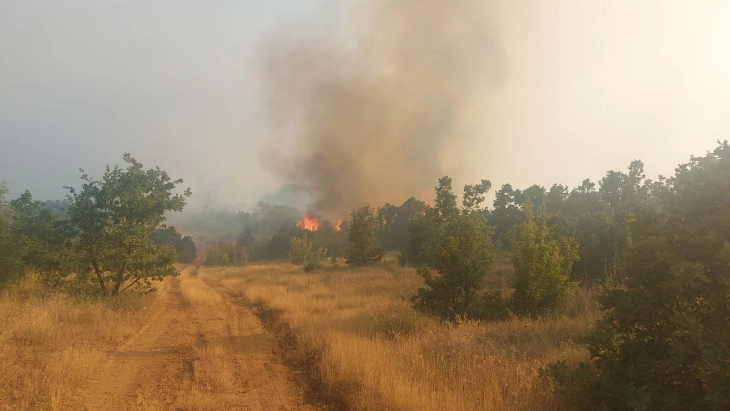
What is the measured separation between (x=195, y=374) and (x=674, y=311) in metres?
7.11

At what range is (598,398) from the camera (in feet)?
14.6

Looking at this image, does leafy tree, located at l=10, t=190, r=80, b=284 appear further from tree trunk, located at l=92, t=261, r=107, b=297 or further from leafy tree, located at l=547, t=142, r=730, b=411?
leafy tree, located at l=547, t=142, r=730, b=411

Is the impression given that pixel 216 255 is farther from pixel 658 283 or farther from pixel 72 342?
pixel 658 283

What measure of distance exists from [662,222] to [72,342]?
1045 cm

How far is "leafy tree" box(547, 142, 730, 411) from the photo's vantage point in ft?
11.8

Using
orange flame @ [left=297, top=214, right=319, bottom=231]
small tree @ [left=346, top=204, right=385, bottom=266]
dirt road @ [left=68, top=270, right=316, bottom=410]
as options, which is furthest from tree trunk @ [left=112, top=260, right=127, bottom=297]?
orange flame @ [left=297, top=214, right=319, bottom=231]

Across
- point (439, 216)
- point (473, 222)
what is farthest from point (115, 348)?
point (439, 216)

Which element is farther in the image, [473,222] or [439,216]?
[439,216]

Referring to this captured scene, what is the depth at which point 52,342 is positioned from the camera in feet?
26.9

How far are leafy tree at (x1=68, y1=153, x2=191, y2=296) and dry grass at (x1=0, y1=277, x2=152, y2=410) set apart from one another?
159 centimetres

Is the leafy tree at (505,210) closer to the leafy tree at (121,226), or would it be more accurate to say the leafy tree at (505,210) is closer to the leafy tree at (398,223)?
the leafy tree at (398,223)

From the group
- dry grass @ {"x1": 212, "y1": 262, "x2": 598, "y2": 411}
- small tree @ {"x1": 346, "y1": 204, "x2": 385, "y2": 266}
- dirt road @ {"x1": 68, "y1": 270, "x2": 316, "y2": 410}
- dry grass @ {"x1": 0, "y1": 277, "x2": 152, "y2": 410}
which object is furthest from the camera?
small tree @ {"x1": 346, "y1": 204, "x2": 385, "y2": 266}

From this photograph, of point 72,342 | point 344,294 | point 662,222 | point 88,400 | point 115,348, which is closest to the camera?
point 662,222

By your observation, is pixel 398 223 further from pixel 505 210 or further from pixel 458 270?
pixel 458 270
